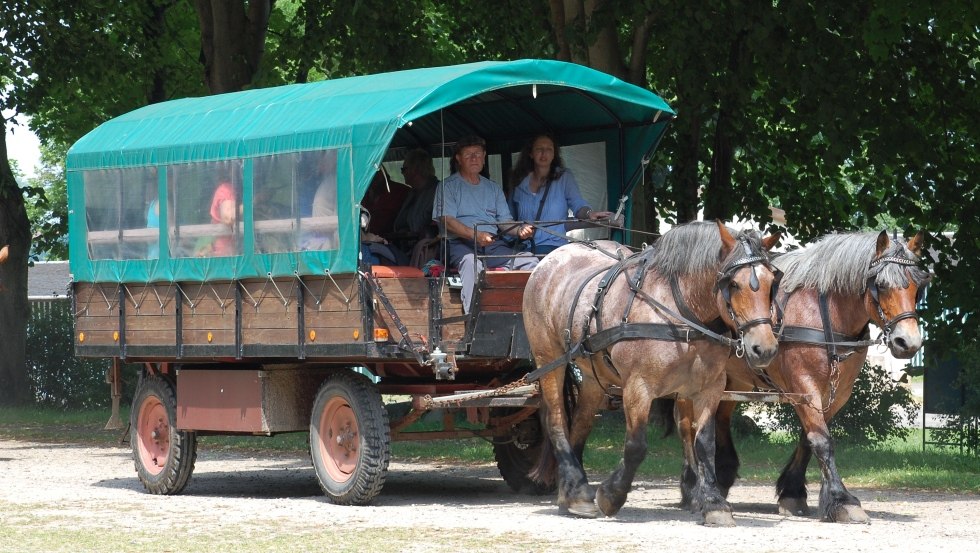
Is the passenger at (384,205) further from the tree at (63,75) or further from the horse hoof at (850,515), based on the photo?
the tree at (63,75)

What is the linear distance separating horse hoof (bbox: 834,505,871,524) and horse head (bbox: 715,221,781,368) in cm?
125

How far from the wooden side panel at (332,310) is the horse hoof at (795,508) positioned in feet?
10.3

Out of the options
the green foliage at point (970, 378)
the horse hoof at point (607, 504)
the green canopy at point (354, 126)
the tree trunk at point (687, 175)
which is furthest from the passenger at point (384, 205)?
the tree trunk at point (687, 175)

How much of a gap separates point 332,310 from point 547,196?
208 centimetres

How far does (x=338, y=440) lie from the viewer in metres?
11.0

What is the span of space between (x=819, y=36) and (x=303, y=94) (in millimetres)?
6493

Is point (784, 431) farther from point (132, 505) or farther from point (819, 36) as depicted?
point (132, 505)

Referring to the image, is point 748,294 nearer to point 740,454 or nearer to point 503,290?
point 503,290

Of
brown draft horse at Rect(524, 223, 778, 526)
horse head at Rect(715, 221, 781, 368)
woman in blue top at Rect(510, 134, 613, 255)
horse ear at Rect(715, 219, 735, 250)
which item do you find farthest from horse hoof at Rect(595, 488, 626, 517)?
woman in blue top at Rect(510, 134, 613, 255)

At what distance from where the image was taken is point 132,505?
1107 centimetres

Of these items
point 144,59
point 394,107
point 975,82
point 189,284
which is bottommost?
point 189,284

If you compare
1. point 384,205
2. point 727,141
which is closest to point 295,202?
point 384,205

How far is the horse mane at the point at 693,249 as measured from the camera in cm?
909

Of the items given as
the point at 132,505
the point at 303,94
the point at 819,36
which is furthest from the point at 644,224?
the point at 132,505
